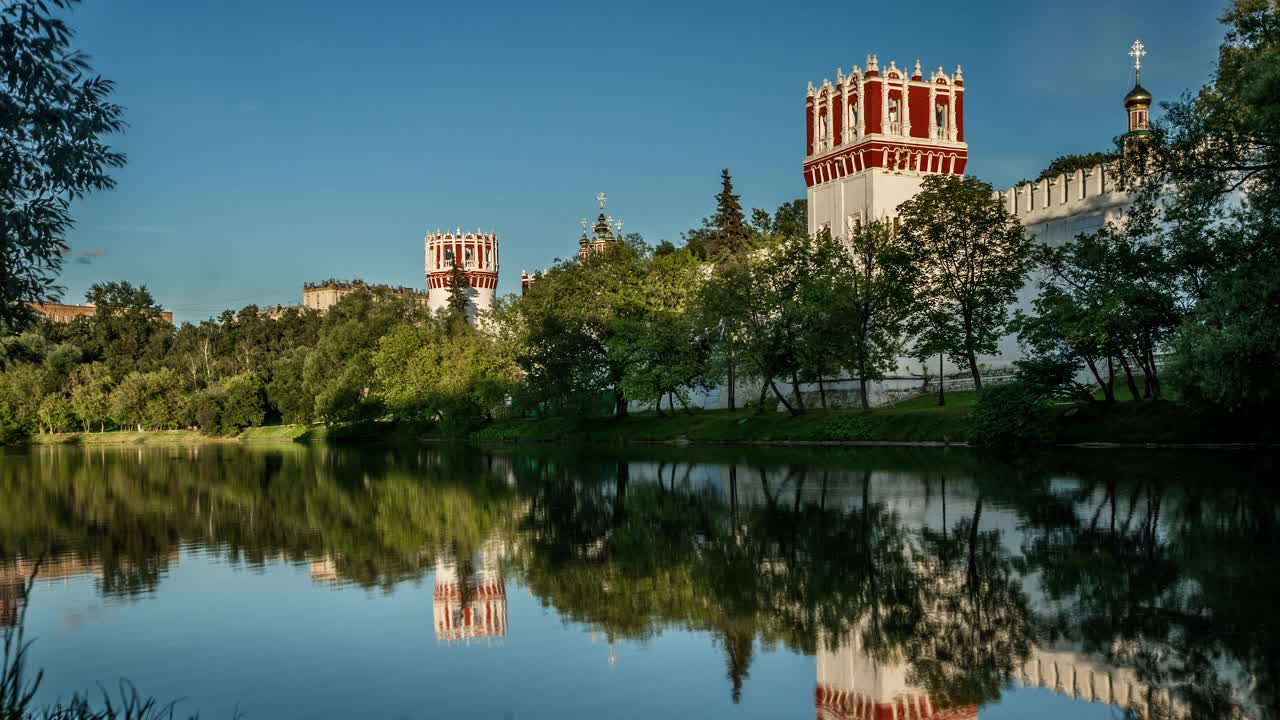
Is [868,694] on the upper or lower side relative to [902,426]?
lower

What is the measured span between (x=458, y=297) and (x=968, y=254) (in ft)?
177

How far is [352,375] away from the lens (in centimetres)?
8100

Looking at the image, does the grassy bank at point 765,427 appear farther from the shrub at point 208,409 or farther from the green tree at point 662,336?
the shrub at point 208,409

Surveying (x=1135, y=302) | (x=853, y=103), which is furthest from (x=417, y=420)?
(x=1135, y=302)

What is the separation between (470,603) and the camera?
1282cm

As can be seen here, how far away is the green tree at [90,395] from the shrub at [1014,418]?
8157 centimetres

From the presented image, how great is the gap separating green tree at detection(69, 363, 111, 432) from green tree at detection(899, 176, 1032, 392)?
7628cm

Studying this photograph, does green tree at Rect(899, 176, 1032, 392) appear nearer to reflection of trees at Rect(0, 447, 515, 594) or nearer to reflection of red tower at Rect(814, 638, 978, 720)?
reflection of trees at Rect(0, 447, 515, 594)

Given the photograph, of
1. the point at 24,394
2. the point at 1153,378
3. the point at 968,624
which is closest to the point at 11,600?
the point at 968,624

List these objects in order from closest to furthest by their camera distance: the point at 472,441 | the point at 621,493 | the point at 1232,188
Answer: the point at 1232,188 < the point at 621,493 < the point at 472,441

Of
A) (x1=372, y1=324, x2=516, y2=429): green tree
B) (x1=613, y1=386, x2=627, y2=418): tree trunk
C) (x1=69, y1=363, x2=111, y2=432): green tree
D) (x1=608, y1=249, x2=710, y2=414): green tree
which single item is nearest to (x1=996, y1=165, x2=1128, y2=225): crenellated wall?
(x1=608, y1=249, x2=710, y2=414): green tree

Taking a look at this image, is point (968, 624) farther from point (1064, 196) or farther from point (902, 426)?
point (1064, 196)

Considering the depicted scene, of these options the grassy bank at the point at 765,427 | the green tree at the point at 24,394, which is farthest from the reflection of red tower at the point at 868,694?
the green tree at the point at 24,394

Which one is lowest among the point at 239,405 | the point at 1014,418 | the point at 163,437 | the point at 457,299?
the point at 163,437
